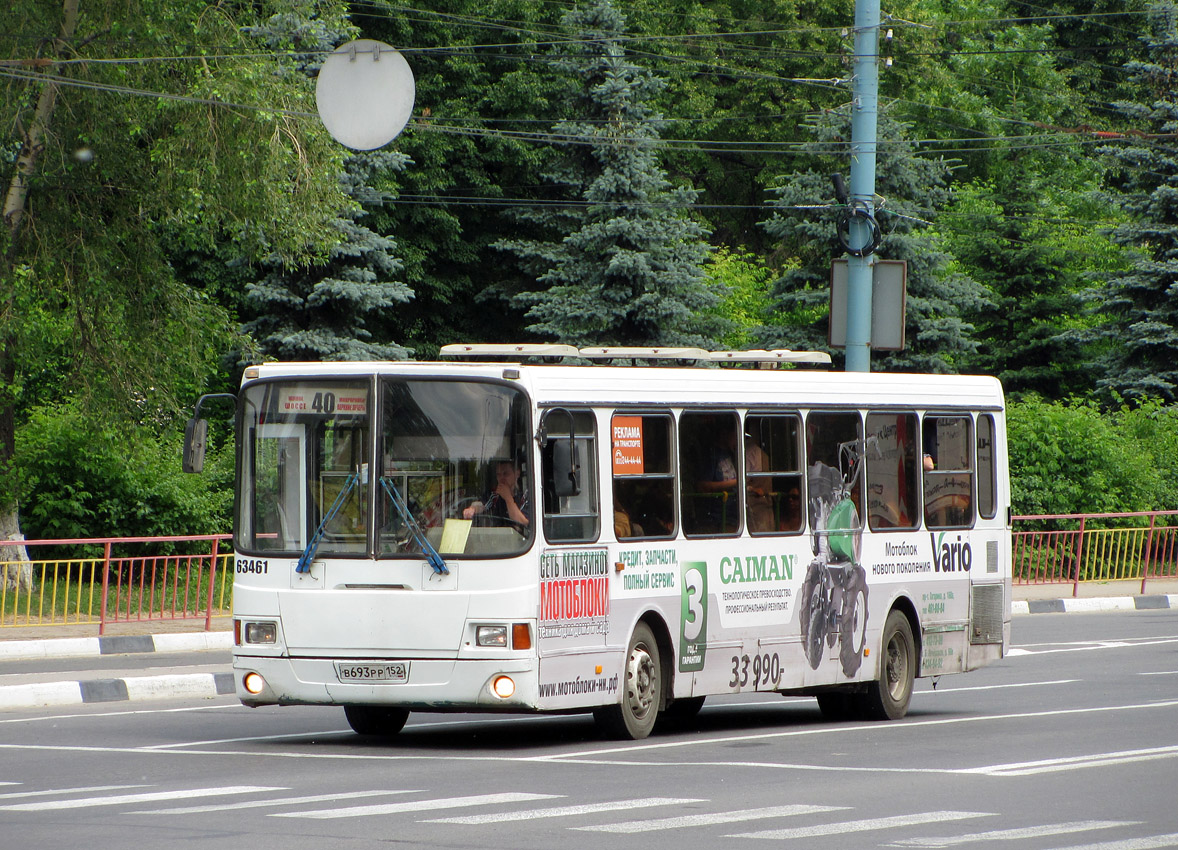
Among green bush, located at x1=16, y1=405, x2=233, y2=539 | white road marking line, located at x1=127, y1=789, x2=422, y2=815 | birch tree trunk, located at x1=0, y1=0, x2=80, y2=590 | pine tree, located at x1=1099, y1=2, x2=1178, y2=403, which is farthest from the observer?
pine tree, located at x1=1099, y1=2, x2=1178, y2=403

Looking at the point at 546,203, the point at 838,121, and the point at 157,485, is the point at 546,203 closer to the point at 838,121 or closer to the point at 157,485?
the point at 838,121

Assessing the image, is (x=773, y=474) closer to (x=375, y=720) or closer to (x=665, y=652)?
(x=665, y=652)

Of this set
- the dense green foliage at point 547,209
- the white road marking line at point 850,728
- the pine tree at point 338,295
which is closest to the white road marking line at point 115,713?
the white road marking line at point 850,728

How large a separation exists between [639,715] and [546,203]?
32.6 metres

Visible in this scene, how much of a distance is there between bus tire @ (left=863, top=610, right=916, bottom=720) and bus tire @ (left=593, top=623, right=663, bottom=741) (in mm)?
2706

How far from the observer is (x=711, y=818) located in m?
9.12

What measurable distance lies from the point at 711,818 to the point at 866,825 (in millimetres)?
751

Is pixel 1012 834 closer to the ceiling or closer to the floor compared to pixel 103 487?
closer to the floor

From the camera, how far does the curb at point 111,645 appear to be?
19.5 metres

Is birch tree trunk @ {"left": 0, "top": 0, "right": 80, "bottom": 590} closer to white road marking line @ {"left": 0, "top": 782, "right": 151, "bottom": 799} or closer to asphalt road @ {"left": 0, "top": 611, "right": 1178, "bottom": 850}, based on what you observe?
asphalt road @ {"left": 0, "top": 611, "right": 1178, "bottom": 850}

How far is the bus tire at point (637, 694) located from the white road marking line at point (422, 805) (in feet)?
9.18

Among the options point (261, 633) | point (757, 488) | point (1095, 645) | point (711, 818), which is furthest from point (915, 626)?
point (1095, 645)

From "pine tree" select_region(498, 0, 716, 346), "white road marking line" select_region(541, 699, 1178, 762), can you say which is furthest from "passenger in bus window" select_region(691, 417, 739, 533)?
"pine tree" select_region(498, 0, 716, 346)

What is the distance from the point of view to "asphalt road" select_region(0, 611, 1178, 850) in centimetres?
862
